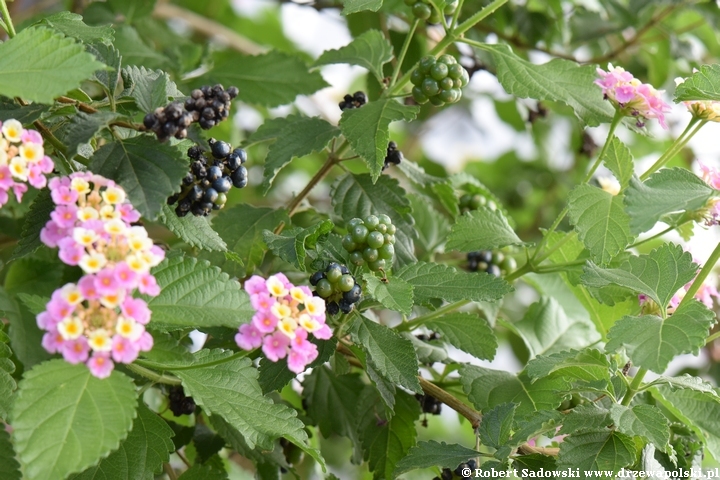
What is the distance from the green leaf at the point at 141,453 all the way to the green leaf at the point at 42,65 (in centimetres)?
37

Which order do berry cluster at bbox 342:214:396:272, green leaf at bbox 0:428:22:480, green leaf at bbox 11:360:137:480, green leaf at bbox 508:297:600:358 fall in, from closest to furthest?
green leaf at bbox 11:360:137:480 → green leaf at bbox 0:428:22:480 → berry cluster at bbox 342:214:396:272 → green leaf at bbox 508:297:600:358

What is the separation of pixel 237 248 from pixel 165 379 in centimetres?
26

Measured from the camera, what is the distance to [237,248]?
1043mm

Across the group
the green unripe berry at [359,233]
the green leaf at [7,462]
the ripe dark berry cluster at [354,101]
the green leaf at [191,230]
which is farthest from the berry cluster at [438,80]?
the green leaf at [7,462]

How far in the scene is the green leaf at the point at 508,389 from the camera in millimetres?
956

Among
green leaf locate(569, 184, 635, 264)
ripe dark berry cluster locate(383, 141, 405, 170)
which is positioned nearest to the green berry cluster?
ripe dark berry cluster locate(383, 141, 405, 170)

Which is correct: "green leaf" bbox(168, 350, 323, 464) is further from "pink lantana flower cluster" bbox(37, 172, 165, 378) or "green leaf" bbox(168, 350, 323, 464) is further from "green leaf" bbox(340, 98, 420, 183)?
"green leaf" bbox(340, 98, 420, 183)

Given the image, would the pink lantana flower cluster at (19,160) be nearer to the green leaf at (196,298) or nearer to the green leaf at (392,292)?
the green leaf at (196,298)

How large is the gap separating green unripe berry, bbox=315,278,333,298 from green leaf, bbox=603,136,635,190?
39cm

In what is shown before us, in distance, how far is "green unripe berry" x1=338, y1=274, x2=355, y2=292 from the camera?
82 cm

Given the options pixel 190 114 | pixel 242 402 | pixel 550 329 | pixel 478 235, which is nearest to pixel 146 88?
pixel 190 114

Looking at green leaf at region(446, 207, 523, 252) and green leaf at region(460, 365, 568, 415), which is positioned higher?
green leaf at region(446, 207, 523, 252)

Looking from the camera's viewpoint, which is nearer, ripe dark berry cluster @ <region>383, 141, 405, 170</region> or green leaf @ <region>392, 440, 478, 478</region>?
green leaf @ <region>392, 440, 478, 478</region>

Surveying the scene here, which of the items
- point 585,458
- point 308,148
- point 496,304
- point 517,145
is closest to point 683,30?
point 517,145
